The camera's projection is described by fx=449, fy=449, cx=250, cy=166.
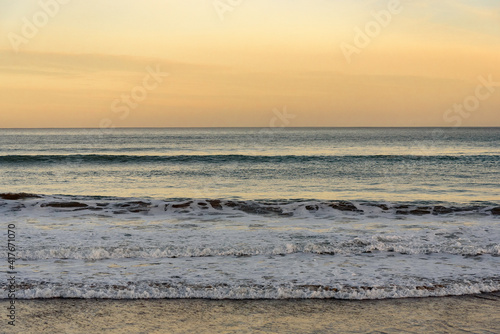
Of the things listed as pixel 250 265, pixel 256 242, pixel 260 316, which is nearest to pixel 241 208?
pixel 256 242

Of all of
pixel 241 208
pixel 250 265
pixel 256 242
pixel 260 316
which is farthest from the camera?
pixel 241 208

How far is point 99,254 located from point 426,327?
6.91m

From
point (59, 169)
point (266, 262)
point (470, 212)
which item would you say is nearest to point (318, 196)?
point (470, 212)

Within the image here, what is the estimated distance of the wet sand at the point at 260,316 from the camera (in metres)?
6.23

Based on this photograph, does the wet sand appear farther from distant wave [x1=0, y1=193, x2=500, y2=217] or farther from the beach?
distant wave [x1=0, y1=193, x2=500, y2=217]

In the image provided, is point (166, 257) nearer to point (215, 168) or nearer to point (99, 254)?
point (99, 254)

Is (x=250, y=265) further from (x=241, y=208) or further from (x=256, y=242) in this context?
(x=241, y=208)

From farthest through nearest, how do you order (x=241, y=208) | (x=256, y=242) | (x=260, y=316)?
(x=241, y=208) → (x=256, y=242) → (x=260, y=316)

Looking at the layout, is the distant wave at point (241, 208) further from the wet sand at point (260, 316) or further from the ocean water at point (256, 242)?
the wet sand at point (260, 316)

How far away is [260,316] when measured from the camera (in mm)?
6707

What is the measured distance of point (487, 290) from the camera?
7.82 metres

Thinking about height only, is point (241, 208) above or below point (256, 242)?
below

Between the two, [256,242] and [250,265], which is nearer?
[250,265]

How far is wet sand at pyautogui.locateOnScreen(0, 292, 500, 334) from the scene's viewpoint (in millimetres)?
6230
